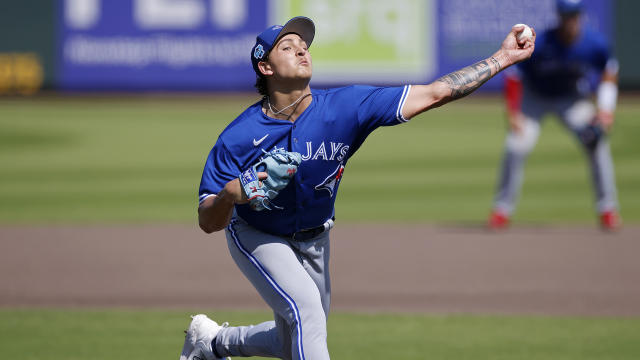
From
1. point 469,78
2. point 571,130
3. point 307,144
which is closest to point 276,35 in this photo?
point 307,144

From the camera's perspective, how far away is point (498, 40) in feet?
88.7

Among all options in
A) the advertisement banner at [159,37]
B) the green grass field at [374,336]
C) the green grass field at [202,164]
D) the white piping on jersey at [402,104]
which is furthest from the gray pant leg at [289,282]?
the advertisement banner at [159,37]

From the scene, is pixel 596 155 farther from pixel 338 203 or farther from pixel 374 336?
pixel 374 336

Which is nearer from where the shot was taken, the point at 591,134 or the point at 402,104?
the point at 402,104

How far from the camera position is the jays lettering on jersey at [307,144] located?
5.15 metres

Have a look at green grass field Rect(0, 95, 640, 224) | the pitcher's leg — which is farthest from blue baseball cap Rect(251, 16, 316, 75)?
green grass field Rect(0, 95, 640, 224)

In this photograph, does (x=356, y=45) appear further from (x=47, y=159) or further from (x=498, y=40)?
(x=47, y=159)

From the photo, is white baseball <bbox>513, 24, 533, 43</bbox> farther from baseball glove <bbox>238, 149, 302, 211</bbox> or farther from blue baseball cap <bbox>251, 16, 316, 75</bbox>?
baseball glove <bbox>238, 149, 302, 211</bbox>

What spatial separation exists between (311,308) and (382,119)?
102 centimetres

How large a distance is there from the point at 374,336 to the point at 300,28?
2.67m

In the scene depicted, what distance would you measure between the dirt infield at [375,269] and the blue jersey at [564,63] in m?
1.62

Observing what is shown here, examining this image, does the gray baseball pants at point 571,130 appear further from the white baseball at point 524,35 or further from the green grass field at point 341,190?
the white baseball at point 524,35

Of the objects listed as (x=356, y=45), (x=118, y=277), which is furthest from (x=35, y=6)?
(x=118, y=277)

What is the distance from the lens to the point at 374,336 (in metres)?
7.21
